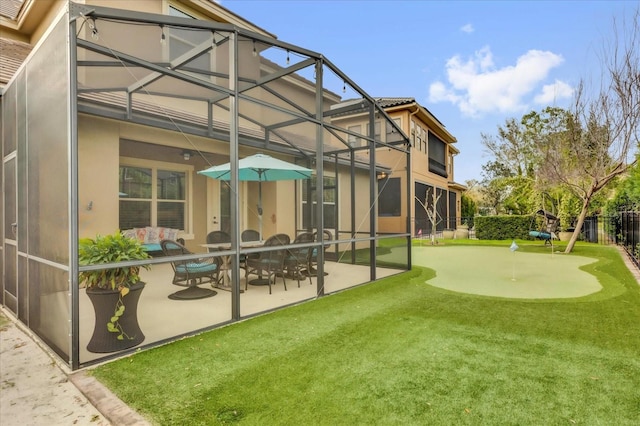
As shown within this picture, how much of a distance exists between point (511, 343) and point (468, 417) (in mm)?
1633

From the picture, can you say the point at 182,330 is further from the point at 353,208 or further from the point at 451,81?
the point at 451,81

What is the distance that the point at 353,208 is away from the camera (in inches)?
348

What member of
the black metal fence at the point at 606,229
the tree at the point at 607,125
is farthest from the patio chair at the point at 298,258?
the tree at the point at 607,125

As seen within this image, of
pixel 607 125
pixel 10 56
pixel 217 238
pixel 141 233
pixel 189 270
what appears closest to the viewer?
pixel 189 270

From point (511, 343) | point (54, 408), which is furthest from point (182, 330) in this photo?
Result: point (511, 343)

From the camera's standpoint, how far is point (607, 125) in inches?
396

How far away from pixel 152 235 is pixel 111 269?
480 cm

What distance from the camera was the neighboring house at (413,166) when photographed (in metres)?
8.46

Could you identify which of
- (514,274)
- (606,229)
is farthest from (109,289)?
(606,229)

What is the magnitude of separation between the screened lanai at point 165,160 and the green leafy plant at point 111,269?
0.50 ft

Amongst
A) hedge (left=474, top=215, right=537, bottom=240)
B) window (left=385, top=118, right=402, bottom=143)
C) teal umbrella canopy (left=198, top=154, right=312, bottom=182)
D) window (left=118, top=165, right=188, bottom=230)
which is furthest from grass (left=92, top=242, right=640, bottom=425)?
hedge (left=474, top=215, right=537, bottom=240)

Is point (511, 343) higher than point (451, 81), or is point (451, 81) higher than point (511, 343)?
point (451, 81)

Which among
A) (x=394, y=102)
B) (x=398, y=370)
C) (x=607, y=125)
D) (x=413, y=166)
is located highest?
(x=394, y=102)

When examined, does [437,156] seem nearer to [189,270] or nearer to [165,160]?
[165,160]
